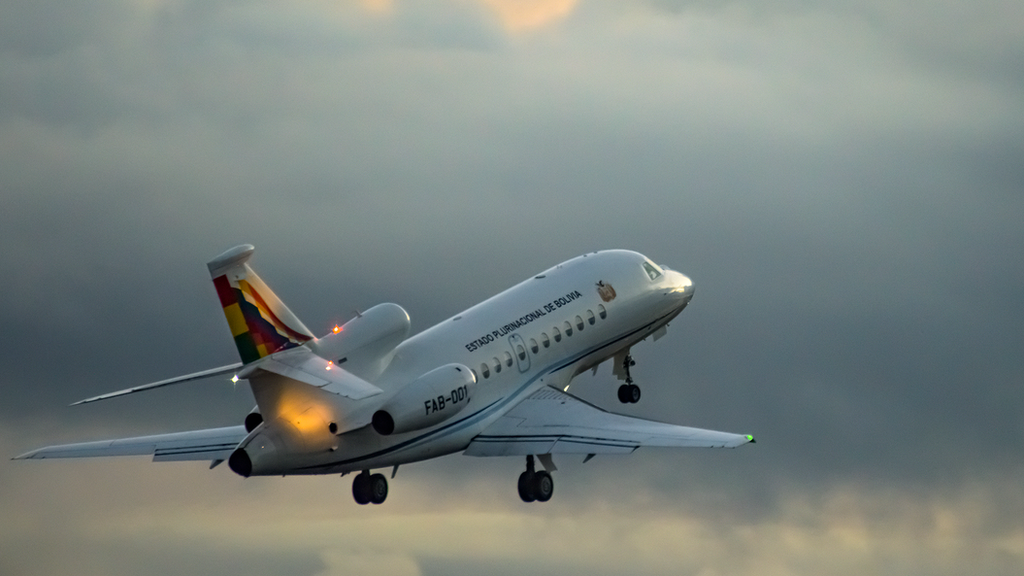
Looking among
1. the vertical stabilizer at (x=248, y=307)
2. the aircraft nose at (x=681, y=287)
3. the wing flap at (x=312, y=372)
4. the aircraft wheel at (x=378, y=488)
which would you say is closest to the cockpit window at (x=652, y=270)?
the aircraft nose at (x=681, y=287)

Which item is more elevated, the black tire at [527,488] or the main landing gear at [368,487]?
the main landing gear at [368,487]

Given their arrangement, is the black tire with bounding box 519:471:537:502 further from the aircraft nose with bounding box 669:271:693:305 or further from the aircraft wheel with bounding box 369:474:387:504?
the aircraft nose with bounding box 669:271:693:305

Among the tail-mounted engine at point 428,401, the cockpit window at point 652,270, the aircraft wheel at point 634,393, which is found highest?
the cockpit window at point 652,270

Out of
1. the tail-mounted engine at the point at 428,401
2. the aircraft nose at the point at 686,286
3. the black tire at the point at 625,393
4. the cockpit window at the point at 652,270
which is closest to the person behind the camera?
the tail-mounted engine at the point at 428,401

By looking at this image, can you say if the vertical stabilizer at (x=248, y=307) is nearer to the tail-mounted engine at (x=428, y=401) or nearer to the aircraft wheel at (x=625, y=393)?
the tail-mounted engine at (x=428, y=401)

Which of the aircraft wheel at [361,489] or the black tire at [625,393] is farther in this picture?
the black tire at [625,393]

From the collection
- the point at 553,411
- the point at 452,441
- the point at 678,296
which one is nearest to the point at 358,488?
the point at 452,441

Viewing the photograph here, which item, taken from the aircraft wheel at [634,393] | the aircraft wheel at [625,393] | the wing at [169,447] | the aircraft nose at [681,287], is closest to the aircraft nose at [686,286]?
the aircraft nose at [681,287]

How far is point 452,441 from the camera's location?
2079 inches

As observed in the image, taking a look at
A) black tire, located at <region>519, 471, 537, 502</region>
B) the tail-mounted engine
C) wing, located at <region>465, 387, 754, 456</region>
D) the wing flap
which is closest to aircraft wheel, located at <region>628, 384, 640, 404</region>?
wing, located at <region>465, 387, 754, 456</region>

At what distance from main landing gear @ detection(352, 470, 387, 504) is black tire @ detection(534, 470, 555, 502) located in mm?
4497

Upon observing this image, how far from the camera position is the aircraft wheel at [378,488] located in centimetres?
5238

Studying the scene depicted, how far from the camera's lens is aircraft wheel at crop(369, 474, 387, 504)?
52.4 metres

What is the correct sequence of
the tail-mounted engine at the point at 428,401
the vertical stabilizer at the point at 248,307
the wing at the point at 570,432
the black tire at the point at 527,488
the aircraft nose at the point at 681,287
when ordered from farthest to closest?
the aircraft nose at the point at 681,287
the black tire at the point at 527,488
the wing at the point at 570,432
the tail-mounted engine at the point at 428,401
the vertical stabilizer at the point at 248,307
